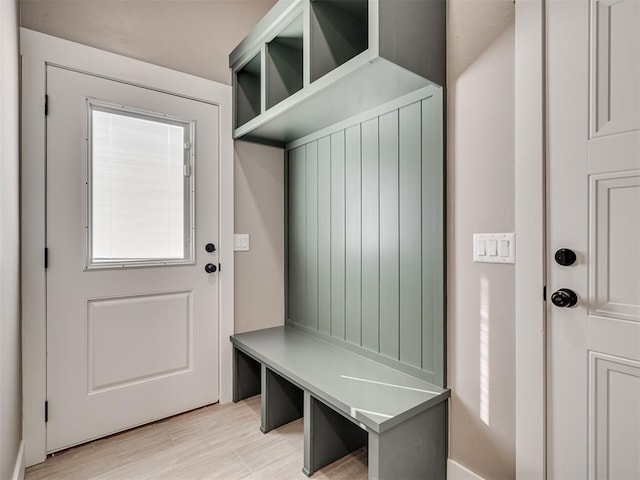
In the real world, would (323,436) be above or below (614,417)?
below

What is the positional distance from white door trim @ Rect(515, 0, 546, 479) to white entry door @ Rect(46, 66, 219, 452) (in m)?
1.71

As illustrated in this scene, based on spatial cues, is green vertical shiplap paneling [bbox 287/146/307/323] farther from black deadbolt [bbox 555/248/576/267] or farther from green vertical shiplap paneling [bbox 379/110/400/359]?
black deadbolt [bbox 555/248/576/267]

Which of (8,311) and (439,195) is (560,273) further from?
(8,311)

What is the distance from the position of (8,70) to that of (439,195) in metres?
1.86

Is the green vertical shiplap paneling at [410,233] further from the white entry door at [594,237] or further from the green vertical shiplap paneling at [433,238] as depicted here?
the white entry door at [594,237]

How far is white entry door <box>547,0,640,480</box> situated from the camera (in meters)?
1.07

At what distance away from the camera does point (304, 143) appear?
232cm

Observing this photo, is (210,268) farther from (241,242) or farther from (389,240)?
(389,240)

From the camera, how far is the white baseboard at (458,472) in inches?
56.9

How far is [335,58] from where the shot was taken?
1.66 meters

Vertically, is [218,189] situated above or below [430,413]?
above

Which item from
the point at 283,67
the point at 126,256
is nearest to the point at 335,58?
the point at 283,67

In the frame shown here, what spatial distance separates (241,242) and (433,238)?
1314 mm

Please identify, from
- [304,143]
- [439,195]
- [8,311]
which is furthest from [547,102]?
[8,311]
